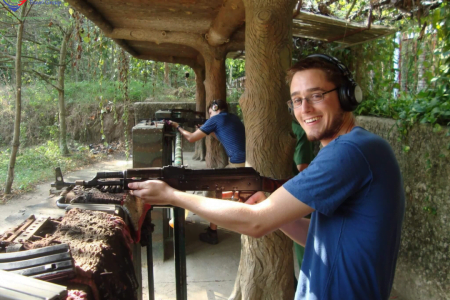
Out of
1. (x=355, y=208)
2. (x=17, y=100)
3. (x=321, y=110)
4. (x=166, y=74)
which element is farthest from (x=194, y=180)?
(x=166, y=74)

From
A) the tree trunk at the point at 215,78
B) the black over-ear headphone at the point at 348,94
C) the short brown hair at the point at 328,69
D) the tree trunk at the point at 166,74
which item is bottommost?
the black over-ear headphone at the point at 348,94

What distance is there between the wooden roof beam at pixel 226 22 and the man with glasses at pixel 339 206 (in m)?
2.47

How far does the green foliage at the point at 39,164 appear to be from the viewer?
8.24 m

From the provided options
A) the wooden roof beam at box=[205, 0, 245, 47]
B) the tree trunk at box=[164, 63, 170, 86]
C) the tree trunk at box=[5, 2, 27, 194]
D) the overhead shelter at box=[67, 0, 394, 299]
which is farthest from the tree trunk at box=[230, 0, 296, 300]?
the tree trunk at box=[164, 63, 170, 86]

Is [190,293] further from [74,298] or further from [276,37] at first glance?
[74,298]

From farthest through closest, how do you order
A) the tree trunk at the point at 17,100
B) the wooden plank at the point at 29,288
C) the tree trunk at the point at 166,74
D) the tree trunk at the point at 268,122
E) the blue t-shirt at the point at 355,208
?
the tree trunk at the point at 166,74, the tree trunk at the point at 17,100, the tree trunk at the point at 268,122, the blue t-shirt at the point at 355,208, the wooden plank at the point at 29,288

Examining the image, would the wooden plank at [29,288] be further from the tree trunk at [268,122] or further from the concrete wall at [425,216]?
the concrete wall at [425,216]

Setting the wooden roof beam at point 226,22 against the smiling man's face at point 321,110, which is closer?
the smiling man's face at point 321,110

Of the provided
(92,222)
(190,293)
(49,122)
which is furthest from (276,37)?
(49,122)

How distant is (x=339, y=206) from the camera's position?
117 cm

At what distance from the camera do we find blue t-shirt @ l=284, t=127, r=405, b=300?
112 cm

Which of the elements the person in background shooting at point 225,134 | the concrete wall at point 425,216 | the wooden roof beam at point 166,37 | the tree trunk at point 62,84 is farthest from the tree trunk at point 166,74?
the concrete wall at point 425,216

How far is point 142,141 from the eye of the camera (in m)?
3.95

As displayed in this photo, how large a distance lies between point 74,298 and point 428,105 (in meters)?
3.28
